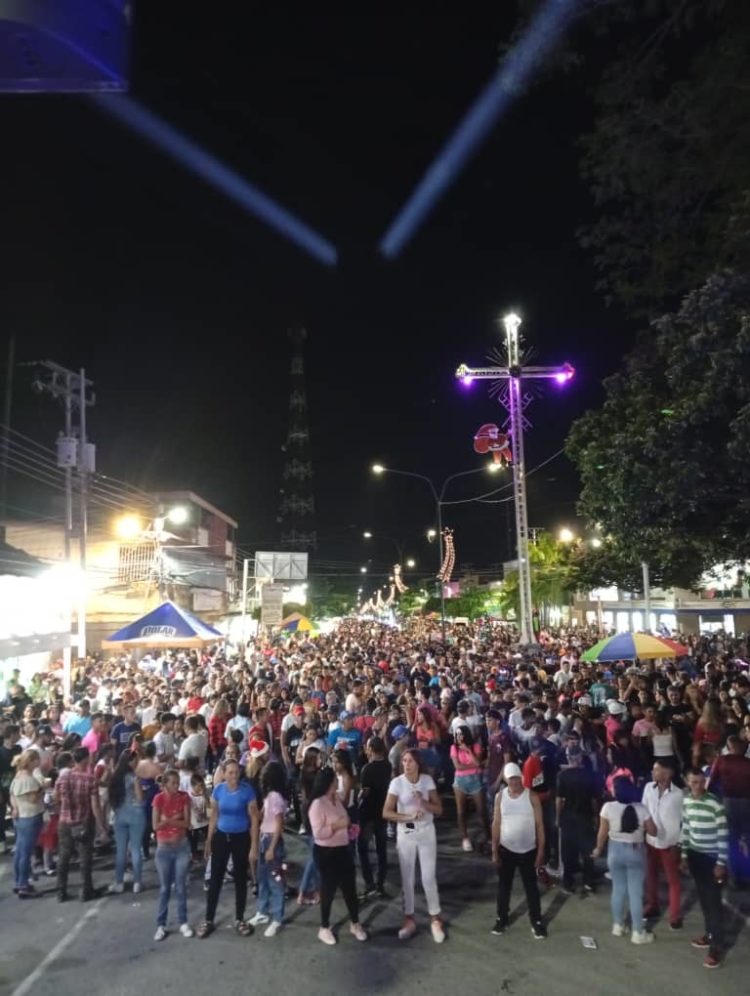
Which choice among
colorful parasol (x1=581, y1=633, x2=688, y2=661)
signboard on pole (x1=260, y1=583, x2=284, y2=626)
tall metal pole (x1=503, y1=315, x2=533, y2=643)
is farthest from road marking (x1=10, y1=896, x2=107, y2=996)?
signboard on pole (x1=260, y1=583, x2=284, y2=626)

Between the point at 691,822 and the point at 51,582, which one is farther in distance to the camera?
the point at 51,582

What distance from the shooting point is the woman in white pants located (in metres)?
6.47

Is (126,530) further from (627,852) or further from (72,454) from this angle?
(627,852)

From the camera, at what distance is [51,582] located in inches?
783

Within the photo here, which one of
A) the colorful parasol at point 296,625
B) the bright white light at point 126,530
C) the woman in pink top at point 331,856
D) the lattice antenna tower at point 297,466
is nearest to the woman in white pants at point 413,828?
the woman in pink top at point 331,856

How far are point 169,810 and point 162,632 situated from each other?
10.1 meters

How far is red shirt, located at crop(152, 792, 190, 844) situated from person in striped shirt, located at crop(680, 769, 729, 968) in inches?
183

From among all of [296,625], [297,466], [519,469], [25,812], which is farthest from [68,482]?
[297,466]

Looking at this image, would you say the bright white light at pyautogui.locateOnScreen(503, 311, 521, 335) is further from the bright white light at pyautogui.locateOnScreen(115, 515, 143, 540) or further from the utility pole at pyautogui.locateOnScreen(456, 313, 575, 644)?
the bright white light at pyautogui.locateOnScreen(115, 515, 143, 540)

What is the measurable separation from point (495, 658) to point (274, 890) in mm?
15528

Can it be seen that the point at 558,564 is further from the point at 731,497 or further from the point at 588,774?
the point at 588,774

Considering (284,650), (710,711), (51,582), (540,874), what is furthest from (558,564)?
(540,874)

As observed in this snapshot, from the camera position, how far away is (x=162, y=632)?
1639 cm

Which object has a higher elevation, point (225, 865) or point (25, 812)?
point (25, 812)
